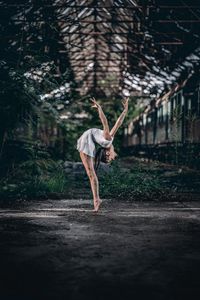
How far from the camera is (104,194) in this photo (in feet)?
28.6

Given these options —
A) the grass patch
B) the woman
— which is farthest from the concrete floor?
the grass patch

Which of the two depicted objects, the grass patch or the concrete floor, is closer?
the concrete floor

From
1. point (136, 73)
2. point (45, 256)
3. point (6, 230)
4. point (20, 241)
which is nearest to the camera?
point (45, 256)

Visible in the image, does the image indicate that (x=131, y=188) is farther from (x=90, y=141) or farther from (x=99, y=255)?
(x=99, y=255)

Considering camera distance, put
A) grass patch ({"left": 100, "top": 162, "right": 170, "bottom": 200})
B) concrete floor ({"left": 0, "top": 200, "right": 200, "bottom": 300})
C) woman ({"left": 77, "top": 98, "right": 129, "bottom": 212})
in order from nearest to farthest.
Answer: concrete floor ({"left": 0, "top": 200, "right": 200, "bottom": 300}) → woman ({"left": 77, "top": 98, "right": 129, "bottom": 212}) → grass patch ({"left": 100, "top": 162, "right": 170, "bottom": 200})

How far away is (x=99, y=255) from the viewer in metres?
3.61

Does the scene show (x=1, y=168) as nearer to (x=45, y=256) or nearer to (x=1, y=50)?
(x=1, y=50)

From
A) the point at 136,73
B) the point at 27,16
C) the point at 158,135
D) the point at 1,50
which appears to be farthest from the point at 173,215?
the point at 158,135

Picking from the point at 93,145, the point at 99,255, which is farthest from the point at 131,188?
the point at 99,255

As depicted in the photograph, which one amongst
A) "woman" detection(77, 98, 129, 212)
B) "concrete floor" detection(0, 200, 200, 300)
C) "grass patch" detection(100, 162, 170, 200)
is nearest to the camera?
"concrete floor" detection(0, 200, 200, 300)

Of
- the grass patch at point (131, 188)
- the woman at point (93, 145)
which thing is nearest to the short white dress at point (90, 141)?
the woman at point (93, 145)

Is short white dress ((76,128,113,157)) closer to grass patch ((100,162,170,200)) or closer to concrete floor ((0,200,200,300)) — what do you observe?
concrete floor ((0,200,200,300))

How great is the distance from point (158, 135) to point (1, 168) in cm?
1832

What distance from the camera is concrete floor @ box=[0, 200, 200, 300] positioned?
272 cm
